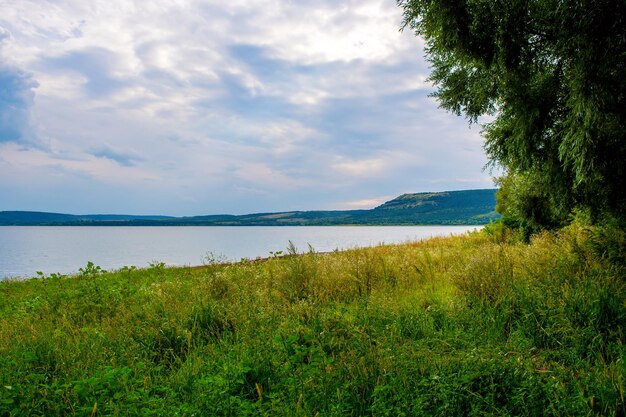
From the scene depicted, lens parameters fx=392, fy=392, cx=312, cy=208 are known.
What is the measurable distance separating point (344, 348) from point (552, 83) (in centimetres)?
637

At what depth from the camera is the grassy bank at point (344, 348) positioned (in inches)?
144

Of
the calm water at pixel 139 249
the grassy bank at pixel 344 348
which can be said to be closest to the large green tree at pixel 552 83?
the grassy bank at pixel 344 348

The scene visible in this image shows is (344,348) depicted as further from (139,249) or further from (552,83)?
(139,249)

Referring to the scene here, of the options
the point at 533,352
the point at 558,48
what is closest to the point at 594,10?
the point at 558,48

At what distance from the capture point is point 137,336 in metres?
5.96

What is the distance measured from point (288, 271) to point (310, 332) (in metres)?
3.65

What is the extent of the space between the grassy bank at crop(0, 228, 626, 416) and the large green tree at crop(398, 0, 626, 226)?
1.62 m

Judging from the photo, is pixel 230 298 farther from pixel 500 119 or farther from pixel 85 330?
pixel 500 119

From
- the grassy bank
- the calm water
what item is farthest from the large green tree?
the calm water

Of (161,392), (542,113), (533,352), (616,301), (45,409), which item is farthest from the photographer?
(542,113)

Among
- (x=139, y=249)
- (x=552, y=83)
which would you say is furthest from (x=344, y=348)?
(x=139, y=249)

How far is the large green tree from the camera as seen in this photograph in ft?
20.0

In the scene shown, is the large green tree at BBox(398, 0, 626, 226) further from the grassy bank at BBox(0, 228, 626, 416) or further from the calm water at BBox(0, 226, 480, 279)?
the calm water at BBox(0, 226, 480, 279)

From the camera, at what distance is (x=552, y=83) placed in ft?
24.3
